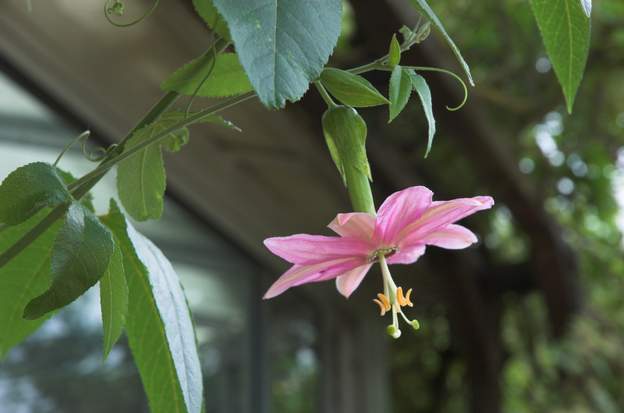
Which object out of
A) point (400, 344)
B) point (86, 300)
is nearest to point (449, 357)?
point (400, 344)

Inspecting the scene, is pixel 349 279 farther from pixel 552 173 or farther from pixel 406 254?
pixel 552 173

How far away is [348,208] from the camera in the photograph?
3.08 m

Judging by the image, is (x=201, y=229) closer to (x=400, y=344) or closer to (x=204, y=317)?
A: (x=204, y=317)

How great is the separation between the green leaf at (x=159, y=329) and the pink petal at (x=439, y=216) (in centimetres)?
10

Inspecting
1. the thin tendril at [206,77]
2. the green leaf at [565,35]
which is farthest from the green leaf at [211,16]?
the green leaf at [565,35]

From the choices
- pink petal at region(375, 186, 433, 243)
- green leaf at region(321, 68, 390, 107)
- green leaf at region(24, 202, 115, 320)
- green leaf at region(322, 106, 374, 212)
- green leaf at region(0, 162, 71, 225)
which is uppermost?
green leaf at region(322, 106, 374, 212)

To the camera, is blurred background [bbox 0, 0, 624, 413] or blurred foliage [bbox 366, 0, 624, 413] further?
blurred foliage [bbox 366, 0, 624, 413]

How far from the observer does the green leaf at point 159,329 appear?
414 mm

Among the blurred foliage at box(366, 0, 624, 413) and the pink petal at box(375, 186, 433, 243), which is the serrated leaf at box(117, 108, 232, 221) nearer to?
the pink petal at box(375, 186, 433, 243)

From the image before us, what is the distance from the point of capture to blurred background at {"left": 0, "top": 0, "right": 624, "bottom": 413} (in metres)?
1.99

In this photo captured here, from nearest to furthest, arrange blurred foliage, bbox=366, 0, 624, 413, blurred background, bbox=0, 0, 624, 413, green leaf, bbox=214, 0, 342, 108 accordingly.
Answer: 1. green leaf, bbox=214, 0, 342, 108
2. blurred background, bbox=0, 0, 624, 413
3. blurred foliage, bbox=366, 0, 624, 413

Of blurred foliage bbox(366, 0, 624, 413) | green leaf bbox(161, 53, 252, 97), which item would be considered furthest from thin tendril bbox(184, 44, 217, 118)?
blurred foliage bbox(366, 0, 624, 413)

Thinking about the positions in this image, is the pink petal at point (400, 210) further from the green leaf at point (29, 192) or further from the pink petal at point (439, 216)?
the green leaf at point (29, 192)

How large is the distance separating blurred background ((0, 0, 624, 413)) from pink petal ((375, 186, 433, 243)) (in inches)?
54.7
